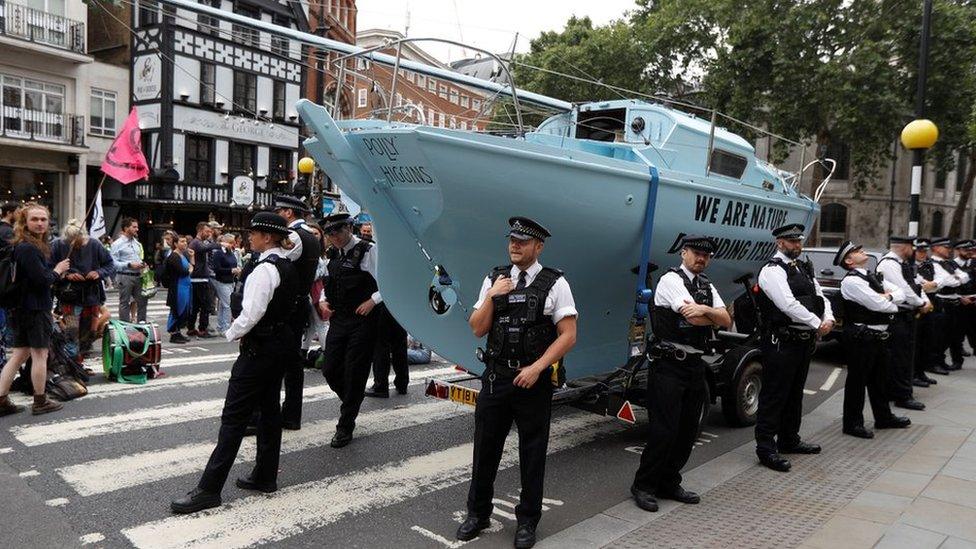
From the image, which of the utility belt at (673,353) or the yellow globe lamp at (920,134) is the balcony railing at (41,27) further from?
the yellow globe lamp at (920,134)

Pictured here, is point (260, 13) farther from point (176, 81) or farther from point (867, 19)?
point (867, 19)

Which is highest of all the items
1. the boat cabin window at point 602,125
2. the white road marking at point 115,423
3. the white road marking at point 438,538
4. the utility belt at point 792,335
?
the boat cabin window at point 602,125

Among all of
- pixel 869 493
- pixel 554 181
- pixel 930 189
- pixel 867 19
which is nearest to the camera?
pixel 869 493

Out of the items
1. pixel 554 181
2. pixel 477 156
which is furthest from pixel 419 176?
pixel 554 181

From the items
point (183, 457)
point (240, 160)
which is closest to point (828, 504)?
point (183, 457)

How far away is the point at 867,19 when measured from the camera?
2086cm

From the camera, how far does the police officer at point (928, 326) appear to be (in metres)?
9.59

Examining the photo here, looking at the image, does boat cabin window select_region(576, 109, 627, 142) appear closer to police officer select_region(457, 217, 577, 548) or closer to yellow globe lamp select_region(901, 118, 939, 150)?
police officer select_region(457, 217, 577, 548)

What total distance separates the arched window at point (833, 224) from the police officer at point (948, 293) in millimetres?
34527

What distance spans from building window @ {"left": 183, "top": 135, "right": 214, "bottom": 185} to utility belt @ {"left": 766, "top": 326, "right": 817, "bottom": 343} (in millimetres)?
25560

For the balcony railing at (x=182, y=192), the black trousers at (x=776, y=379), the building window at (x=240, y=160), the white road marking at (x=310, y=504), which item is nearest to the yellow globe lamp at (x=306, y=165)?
the balcony railing at (x=182, y=192)

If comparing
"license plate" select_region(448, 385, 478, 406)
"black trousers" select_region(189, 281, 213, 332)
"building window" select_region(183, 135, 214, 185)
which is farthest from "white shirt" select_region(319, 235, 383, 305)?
"building window" select_region(183, 135, 214, 185)

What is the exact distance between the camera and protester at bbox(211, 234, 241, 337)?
11484 mm

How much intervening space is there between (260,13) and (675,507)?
29693mm
